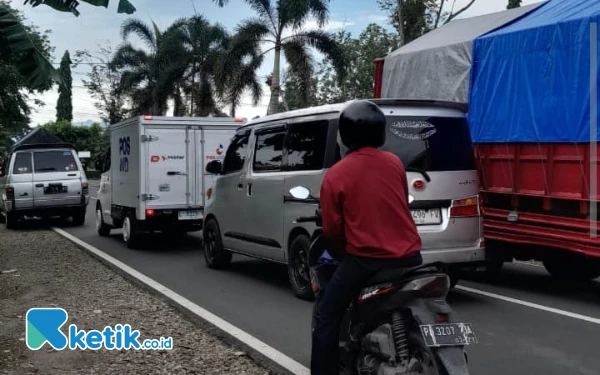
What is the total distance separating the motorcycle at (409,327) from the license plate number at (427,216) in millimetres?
3033

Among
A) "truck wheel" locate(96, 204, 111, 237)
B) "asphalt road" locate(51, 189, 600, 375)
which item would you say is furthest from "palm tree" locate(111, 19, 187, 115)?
"asphalt road" locate(51, 189, 600, 375)

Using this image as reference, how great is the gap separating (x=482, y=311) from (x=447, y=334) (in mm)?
3861

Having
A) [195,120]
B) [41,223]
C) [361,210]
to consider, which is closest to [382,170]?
[361,210]

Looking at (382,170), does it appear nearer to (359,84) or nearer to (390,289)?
(390,289)

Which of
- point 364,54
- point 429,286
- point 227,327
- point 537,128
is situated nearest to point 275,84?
point 364,54

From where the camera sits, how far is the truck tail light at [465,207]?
7227 millimetres

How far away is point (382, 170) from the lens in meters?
3.84

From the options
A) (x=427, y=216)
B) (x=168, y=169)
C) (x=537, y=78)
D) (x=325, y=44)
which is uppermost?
(x=325, y=44)

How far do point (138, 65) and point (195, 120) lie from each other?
32.5m

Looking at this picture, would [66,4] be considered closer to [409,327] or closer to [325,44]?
[409,327]

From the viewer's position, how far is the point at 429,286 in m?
3.79

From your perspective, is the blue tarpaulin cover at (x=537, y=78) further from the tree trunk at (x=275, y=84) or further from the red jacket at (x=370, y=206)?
the tree trunk at (x=275, y=84)

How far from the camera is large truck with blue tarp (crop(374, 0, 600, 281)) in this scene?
23.8 feet

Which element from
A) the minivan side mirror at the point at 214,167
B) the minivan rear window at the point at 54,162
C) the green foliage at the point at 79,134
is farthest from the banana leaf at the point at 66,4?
the green foliage at the point at 79,134
